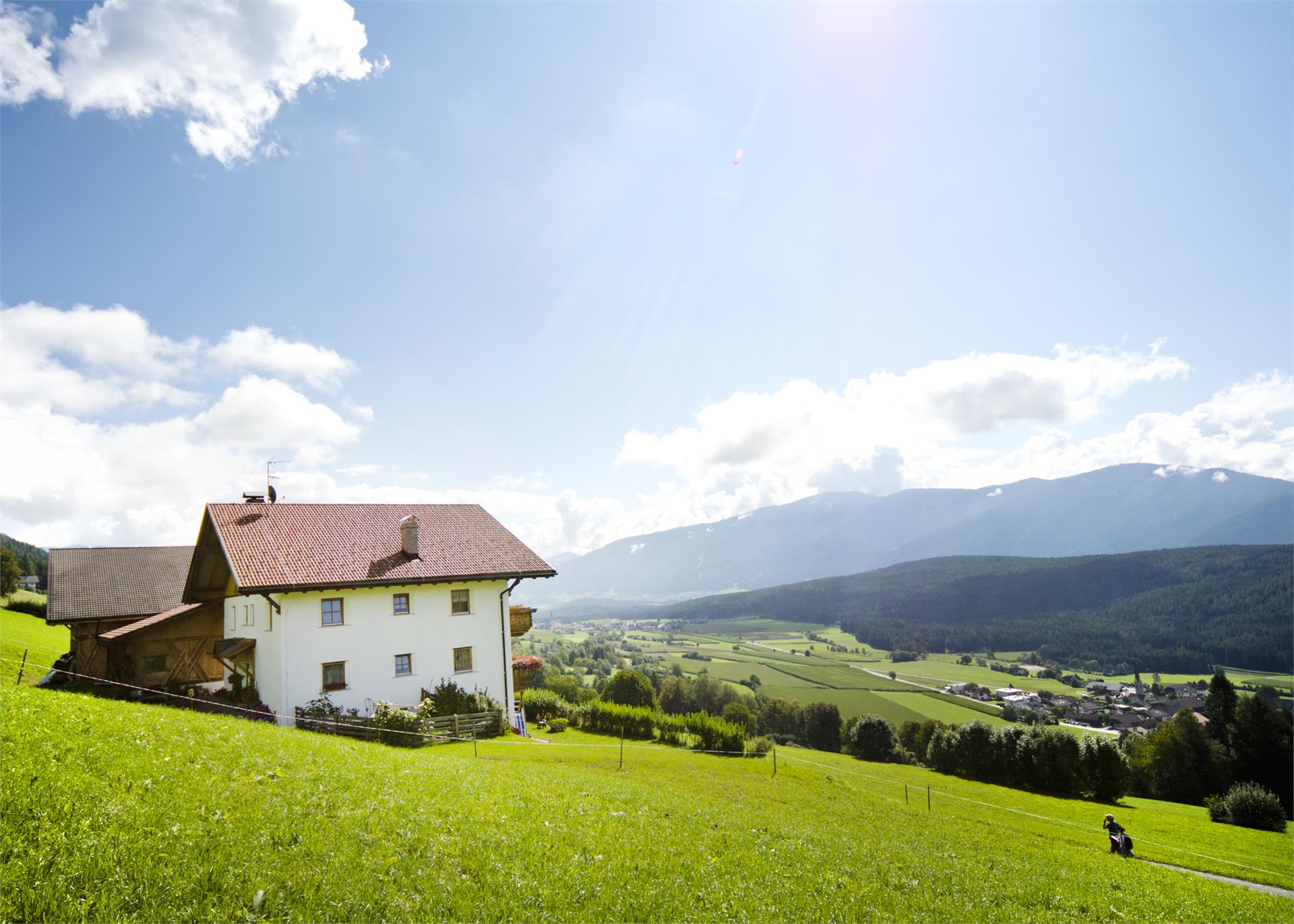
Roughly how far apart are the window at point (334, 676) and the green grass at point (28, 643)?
9.84m

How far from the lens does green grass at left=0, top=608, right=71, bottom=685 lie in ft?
82.2

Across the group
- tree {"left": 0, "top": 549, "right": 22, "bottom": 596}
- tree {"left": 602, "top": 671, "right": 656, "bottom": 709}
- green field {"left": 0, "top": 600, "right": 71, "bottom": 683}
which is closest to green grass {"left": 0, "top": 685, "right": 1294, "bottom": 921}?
green field {"left": 0, "top": 600, "right": 71, "bottom": 683}

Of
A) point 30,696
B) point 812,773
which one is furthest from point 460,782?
point 812,773

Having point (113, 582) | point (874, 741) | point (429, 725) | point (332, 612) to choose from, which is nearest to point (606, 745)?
point (429, 725)

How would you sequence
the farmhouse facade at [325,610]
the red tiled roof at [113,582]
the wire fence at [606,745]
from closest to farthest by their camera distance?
the wire fence at [606,745] < the farmhouse facade at [325,610] < the red tiled roof at [113,582]

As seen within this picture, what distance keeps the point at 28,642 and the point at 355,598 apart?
2624 centimetres

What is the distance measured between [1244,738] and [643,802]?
233 feet

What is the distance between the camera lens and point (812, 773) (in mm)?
28875

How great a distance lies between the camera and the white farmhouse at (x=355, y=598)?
25578 millimetres

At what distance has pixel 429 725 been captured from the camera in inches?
993

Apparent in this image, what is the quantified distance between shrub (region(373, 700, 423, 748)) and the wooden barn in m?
11.3

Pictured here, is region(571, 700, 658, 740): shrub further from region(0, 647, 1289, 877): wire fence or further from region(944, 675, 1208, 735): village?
region(944, 675, 1208, 735): village

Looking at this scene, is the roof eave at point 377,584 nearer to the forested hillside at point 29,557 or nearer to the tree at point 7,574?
the tree at point 7,574

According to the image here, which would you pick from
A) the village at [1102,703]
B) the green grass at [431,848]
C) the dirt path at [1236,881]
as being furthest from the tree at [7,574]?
the village at [1102,703]
